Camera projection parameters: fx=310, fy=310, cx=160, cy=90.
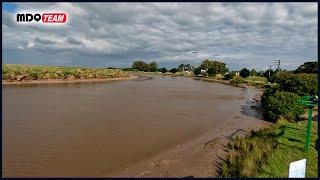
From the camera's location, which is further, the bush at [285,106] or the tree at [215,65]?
the tree at [215,65]

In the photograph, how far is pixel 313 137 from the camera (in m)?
9.66

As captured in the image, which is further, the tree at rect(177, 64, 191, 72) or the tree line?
the tree at rect(177, 64, 191, 72)

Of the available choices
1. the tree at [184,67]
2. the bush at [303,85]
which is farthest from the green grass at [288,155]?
the tree at [184,67]

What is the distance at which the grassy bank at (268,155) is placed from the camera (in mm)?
6715

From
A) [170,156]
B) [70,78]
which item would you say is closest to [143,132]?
[170,156]

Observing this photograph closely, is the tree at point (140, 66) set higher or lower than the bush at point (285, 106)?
higher

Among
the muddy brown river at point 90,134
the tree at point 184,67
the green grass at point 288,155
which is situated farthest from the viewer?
the tree at point 184,67

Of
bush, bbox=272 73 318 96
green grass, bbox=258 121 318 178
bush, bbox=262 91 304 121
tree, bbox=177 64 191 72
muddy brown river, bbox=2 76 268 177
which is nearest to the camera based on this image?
green grass, bbox=258 121 318 178

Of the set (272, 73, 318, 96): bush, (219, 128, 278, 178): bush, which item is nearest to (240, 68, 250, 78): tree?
(272, 73, 318, 96): bush

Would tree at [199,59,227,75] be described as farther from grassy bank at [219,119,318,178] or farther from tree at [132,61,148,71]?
grassy bank at [219,119,318,178]

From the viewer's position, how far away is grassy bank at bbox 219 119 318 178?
22.0ft

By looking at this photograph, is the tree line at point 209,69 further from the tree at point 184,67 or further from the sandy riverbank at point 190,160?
the sandy riverbank at point 190,160

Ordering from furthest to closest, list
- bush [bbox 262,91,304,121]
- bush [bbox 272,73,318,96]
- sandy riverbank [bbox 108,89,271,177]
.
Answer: bush [bbox 272,73,318,96] < bush [bbox 262,91,304,121] < sandy riverbank [bbox 108,89,271,177]

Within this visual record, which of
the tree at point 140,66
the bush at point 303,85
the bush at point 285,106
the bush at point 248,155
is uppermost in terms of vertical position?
the tree at point 140,66
